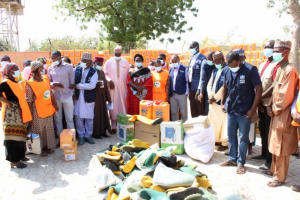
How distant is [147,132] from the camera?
535 centimetres

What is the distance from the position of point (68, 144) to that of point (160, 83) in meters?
2.73

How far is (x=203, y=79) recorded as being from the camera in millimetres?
5727

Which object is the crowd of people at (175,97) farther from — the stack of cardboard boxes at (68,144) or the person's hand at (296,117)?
the stack of cardboard boxes at (68,144)

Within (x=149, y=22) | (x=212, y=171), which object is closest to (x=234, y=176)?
(x=212, y=171)

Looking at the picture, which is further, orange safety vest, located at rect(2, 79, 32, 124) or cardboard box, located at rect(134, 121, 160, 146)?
cardboard box, located at rect(134, 121, 160, 146)

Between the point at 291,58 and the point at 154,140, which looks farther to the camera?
the point at 291,58

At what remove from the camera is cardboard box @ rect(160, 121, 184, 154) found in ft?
16.5

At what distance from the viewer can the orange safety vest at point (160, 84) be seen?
6.40 m

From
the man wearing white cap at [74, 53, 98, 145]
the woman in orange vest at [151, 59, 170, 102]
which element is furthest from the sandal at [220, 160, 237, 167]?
the man wearing white cap at [74, 53, 98, 145]

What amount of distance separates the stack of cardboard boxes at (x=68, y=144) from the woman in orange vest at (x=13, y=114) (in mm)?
647

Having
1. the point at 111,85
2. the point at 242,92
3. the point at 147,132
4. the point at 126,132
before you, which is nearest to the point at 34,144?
the point at 126,132

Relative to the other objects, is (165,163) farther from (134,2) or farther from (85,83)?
(134,2)

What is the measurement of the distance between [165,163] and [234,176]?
1322mm

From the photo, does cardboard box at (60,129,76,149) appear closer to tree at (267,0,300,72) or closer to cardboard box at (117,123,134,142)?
cardboard box at (117,123,134,142)
